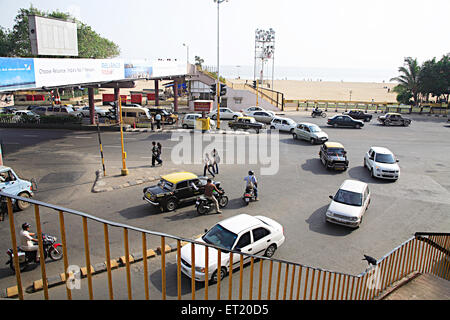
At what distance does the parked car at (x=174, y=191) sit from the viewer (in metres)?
13.5

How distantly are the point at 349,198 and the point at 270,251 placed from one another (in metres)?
4.70

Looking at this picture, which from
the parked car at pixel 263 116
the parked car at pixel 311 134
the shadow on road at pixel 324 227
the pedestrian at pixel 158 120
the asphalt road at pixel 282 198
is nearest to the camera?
the asphalt road at pixel 282 198

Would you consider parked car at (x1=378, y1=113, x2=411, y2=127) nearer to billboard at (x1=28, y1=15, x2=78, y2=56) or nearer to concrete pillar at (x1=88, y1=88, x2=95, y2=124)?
concrete pillar at (x1=88, y1=88, x2=95, y2=124)

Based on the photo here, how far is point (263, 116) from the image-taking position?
1420 inches

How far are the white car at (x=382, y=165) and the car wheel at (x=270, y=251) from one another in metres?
10.4

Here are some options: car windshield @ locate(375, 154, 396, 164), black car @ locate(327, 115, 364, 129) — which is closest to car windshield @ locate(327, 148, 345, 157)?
car windshield @ locate(375, 154, 396, 164)

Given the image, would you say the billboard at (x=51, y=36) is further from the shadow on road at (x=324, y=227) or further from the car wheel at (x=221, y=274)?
the shadow on road at (x=324, y=227)

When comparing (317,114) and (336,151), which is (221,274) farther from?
(317,114)

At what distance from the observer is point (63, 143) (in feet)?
83.0

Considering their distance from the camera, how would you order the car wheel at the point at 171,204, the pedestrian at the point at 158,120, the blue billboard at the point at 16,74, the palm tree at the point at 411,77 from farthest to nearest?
the palm tree at the point at 411,77, the pedestrian at the point at 158,120, the blue billboard at the point at 16,74, the car wheel at the point at 171,204

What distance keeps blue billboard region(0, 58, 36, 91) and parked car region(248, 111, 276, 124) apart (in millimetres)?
22869

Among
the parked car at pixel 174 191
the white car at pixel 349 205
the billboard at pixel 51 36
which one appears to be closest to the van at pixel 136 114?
the billboard at pixel 51 36

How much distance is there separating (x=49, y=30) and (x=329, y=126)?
26.7 meters
